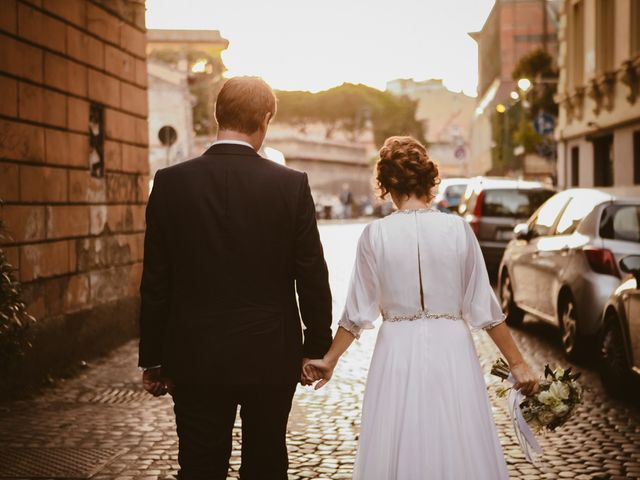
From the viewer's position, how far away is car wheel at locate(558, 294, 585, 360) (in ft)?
32.2

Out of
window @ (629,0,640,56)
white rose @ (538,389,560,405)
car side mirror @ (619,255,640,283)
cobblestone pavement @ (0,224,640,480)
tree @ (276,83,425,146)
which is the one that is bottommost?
cobblestone pavement @ (0,224,640,480)

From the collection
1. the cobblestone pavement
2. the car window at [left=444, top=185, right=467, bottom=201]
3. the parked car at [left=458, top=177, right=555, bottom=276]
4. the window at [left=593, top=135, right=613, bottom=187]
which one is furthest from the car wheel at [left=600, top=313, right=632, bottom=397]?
the car window at [left=444, top=185, right=467, bottom=201]

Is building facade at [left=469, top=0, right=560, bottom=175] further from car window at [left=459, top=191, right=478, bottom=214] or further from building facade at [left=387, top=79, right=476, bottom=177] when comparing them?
building facade at [left=387, top=79, right=476, bottom=177]

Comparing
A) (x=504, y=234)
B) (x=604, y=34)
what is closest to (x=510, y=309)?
(x=504, y=234)

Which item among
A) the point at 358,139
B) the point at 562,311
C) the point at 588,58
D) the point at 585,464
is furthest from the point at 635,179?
the point at 358,139

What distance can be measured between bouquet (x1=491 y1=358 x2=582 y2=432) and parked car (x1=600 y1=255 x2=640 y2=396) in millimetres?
3573

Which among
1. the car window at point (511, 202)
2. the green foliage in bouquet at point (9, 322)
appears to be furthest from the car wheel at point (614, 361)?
the car window at point (511, 202)

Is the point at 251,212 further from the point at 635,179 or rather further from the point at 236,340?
the point at 635,179

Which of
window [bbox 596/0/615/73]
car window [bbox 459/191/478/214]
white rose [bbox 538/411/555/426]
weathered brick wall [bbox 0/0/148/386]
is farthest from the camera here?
window [bbox 596/0/615/73]

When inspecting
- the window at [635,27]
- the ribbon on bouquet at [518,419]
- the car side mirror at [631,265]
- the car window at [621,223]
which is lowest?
the ribbon on bouquet at [518,419]

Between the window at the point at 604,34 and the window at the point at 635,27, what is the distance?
8.69 feet

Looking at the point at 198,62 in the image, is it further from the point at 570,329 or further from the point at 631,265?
the point at 631,265

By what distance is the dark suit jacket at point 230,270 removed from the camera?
381 centimetres

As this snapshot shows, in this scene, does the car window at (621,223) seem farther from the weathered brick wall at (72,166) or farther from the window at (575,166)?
the window at (575,166)
